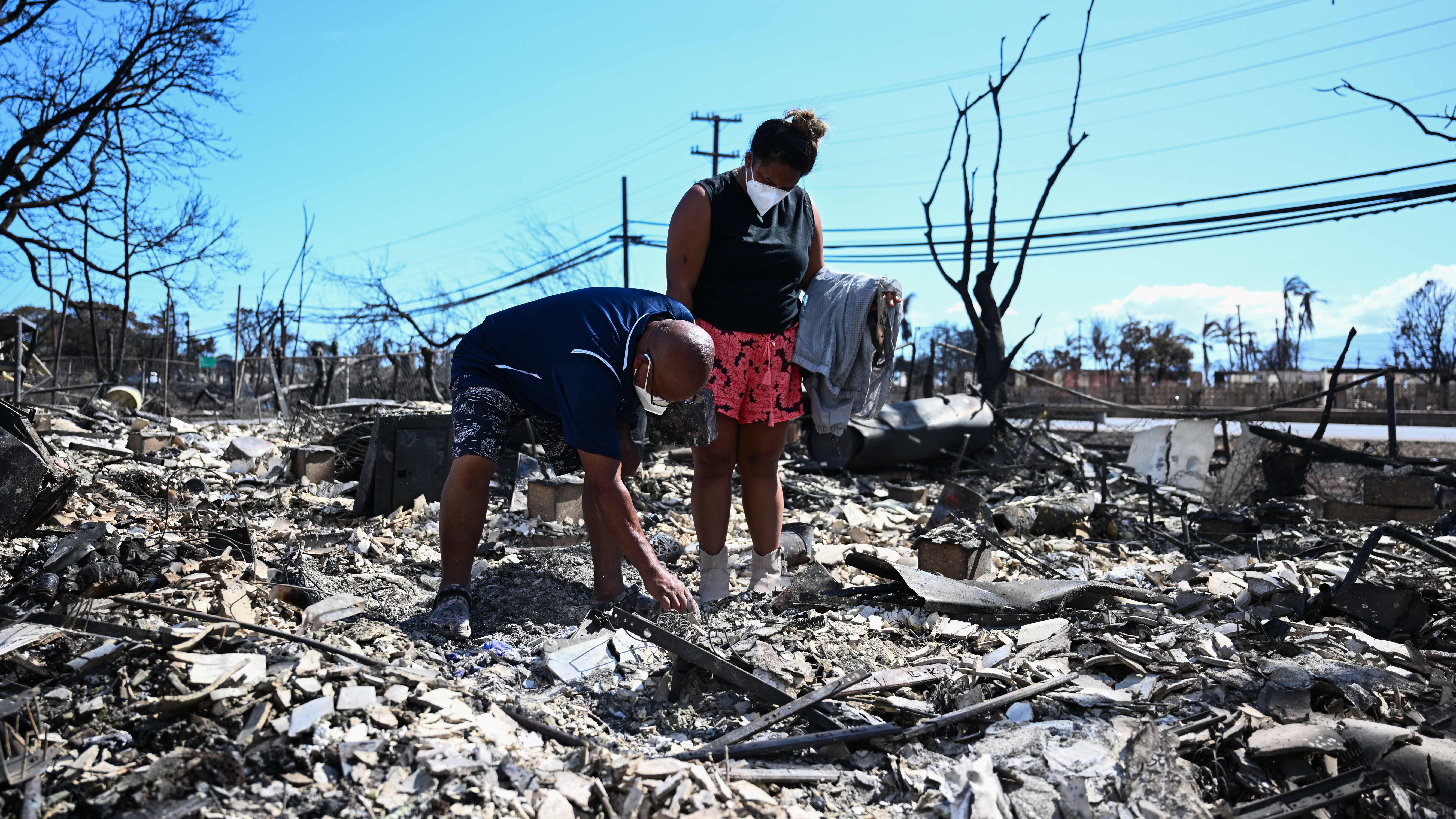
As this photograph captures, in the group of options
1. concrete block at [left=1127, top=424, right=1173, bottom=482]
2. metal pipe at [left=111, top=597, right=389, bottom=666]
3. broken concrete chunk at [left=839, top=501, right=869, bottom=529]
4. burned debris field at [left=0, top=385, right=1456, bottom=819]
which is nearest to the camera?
burned debris field at [left=0, top=385, right=1456, bottom=819]

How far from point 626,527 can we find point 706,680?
1.68 ft

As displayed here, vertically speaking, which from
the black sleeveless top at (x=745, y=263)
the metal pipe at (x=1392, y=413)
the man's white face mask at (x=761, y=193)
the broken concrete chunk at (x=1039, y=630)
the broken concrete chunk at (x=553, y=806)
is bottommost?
the broken concrete chunk at (x=553, y=806)

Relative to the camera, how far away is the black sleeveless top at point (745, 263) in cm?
318

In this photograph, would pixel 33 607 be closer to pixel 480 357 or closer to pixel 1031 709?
pixel 480 357

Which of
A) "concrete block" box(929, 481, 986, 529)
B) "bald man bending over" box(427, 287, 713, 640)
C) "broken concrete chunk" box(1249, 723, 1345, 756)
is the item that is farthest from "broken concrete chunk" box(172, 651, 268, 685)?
"concrete block" box(929, 481, 986, 529)

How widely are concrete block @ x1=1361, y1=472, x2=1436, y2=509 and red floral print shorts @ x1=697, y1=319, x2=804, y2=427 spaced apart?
5.20 metres

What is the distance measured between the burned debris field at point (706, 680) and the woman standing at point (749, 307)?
1.01 feet

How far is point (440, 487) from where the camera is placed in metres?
5.21

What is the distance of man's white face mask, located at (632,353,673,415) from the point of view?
263 cm

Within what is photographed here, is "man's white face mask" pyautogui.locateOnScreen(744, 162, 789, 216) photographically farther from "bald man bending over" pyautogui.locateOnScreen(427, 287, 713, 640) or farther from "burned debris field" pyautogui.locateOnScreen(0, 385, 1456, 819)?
"burned debris field" pyautogui.locateOnScreen(0, 385, 1456, 819)

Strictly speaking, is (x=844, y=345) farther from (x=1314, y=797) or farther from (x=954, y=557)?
(x=1314, y=797)

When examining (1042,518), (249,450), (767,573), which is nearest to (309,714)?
(767,573)

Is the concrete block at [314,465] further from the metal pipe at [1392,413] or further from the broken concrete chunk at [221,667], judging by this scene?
the metal pipe at [1392,413]

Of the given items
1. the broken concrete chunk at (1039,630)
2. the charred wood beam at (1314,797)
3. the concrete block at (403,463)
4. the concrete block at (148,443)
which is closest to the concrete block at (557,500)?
the concrete block at (403,463)
